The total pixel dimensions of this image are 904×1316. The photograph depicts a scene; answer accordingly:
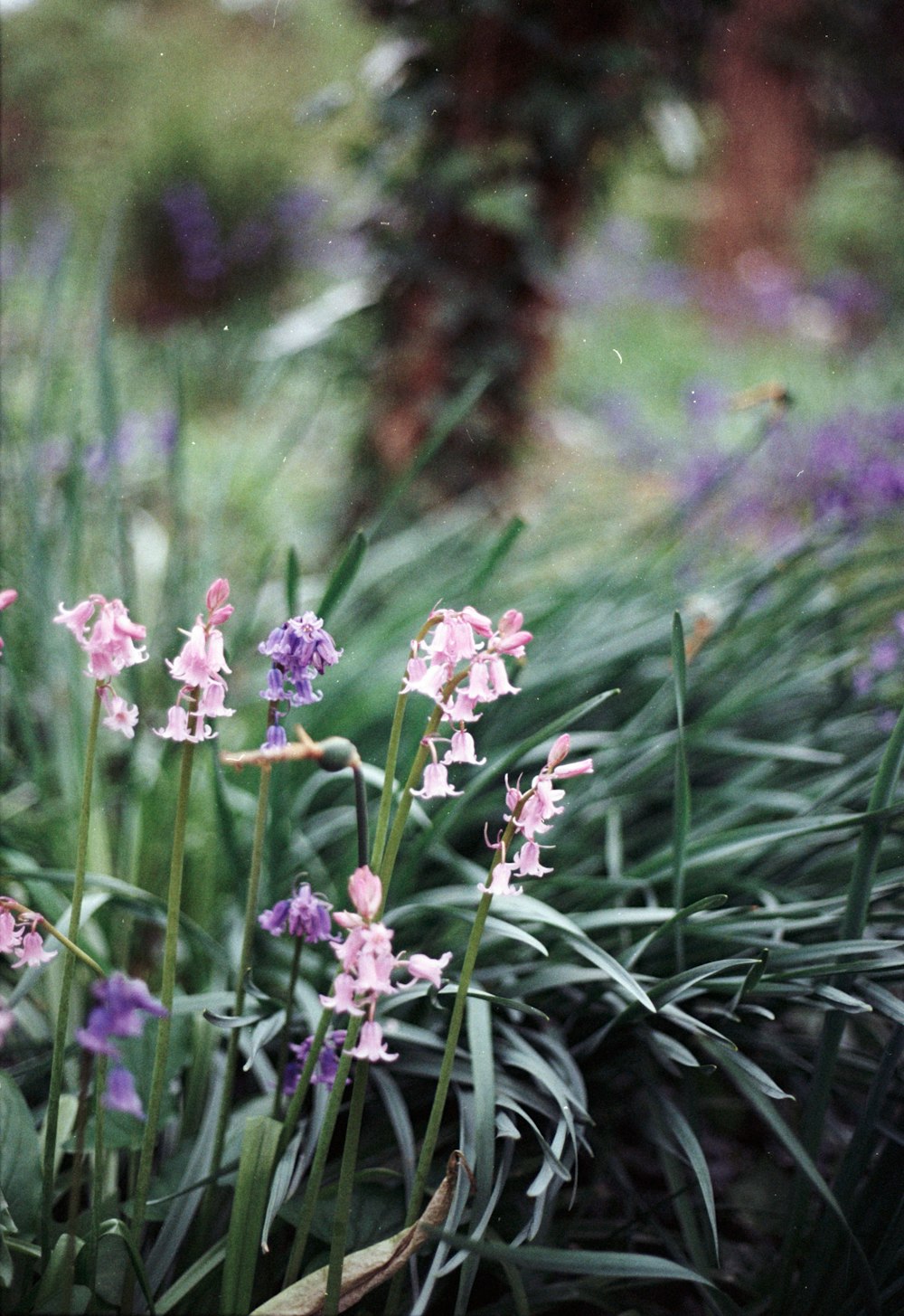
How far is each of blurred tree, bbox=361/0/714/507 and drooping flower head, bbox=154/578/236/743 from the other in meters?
1.85

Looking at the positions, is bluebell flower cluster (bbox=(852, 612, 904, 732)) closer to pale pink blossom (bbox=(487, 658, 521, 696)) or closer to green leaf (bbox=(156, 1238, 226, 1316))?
pale pink blossom (bbox=(487, 658, 521, 696))

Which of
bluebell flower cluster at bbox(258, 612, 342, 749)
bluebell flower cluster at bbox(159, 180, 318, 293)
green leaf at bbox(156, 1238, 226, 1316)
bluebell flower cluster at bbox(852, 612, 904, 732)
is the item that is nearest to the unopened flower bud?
bluebell flower cluster at bbox(258, 612, 342, 749)

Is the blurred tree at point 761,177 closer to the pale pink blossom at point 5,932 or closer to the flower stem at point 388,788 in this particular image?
the flower stem at point 388,788

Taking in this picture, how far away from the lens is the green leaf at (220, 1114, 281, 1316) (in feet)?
2.47

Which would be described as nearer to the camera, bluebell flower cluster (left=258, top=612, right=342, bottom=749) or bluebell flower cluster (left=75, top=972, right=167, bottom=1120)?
bluebell flower cluster (left=75, top=972, right=167, bottom=1120)

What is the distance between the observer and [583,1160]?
1.12 meters

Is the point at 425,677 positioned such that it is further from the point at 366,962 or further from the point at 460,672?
the point at 366,962

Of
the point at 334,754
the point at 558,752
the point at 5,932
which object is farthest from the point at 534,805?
the point at 5,932

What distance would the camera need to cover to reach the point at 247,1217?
0.76 meters

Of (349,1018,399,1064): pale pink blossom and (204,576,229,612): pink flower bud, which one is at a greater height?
(204,576,229,612): pink flower bud

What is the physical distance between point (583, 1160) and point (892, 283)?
7.46 metres

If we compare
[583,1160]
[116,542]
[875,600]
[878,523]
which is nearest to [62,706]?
[116,542]

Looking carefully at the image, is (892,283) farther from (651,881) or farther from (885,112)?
(651,881)

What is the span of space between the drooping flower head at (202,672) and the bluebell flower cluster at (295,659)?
0.03 meters
